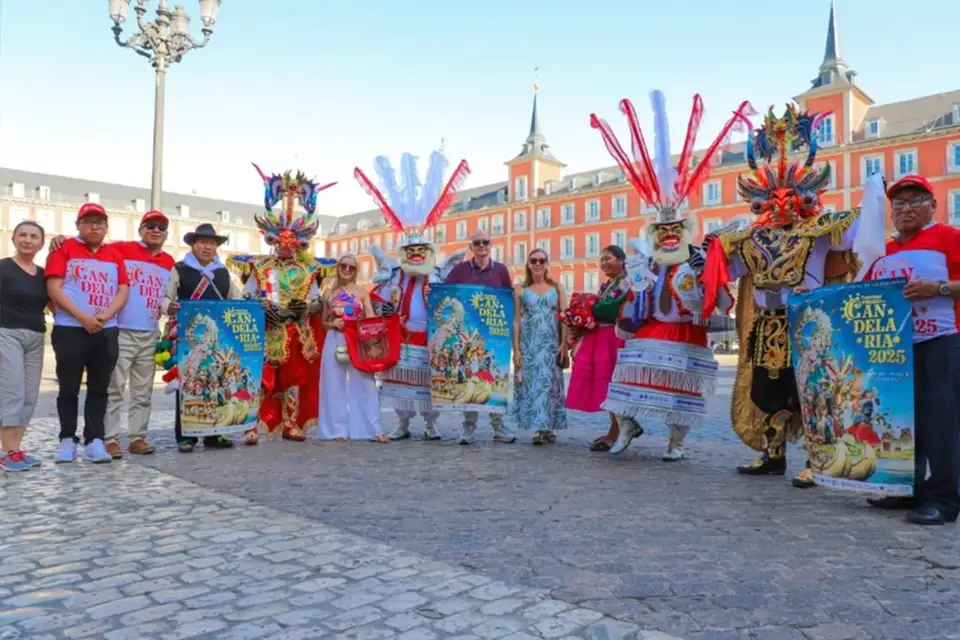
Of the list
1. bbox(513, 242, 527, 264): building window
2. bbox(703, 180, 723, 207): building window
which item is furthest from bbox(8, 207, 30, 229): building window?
bbox(703, 180, 723, 207): building window

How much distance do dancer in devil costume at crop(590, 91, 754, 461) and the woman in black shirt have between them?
475cm

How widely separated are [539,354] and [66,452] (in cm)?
430

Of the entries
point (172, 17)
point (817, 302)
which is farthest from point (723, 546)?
point (172, 17)

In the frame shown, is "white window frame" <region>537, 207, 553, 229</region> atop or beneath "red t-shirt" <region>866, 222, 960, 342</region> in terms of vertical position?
atop

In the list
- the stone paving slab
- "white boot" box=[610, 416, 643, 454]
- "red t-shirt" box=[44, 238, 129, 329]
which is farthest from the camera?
"white boot" box=[610, 416, 643, 454]

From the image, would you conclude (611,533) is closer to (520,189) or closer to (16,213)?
(520,189)

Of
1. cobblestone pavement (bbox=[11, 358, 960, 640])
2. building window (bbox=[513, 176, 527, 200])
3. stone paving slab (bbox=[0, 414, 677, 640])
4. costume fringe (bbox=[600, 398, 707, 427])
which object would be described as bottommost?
stone paving slab (bbox=[0, 414, 677, 640])

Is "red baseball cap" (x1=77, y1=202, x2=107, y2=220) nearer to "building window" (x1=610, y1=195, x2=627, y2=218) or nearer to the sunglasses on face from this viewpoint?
the sunglasses on face

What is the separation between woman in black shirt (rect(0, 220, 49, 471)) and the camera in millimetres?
5672

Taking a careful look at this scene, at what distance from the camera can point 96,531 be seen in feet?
13.0

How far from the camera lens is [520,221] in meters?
63.8

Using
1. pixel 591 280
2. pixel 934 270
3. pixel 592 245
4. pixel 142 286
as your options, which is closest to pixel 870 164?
pixel 592 245

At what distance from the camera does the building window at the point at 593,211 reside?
5855cm

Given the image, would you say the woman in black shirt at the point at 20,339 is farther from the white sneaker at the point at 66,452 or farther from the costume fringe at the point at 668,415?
the costume fringe at the point at 668,415
